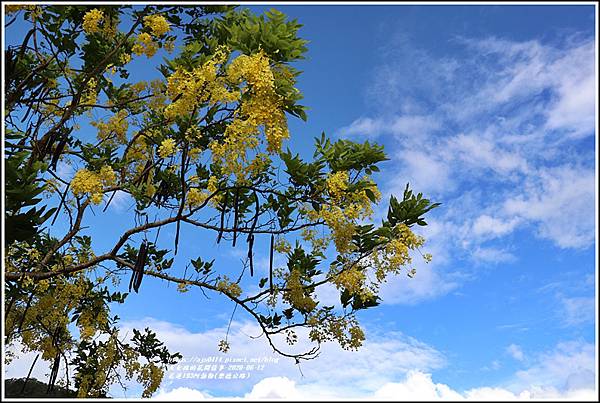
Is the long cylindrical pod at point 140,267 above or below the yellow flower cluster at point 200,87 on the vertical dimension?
below

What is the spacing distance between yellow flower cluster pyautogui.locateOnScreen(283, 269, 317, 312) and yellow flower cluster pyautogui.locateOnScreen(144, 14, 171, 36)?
3452 millimetres

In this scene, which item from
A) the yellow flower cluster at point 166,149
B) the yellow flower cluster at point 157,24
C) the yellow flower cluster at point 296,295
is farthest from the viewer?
the yellow flower cluster at point 296,295

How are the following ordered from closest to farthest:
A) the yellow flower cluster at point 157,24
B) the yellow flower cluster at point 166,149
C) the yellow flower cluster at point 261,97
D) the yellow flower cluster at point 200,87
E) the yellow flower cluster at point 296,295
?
the yellow flower cluster at point 261,97 < the yellow flower cluster at point 200,87 < the yellow flower cluster at point 166,149 < the yellow flower cluster at point 157,24 < the yellow flower cluster at point 296,295

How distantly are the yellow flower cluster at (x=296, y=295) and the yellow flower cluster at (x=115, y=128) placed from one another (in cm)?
323

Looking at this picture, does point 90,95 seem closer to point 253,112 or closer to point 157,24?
point 157,24

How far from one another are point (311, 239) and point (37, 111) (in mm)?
4299

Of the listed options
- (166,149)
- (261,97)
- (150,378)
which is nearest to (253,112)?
(261,97)

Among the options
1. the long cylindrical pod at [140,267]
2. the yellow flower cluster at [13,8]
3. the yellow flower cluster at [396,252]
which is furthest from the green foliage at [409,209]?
the yellow flower cluster at [13,8]

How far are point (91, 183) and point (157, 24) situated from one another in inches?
84.5

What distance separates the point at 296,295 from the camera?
24.2 ft

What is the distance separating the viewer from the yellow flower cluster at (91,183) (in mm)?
6402

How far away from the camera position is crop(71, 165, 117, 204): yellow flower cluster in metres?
6.40

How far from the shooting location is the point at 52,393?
8078 millimetres

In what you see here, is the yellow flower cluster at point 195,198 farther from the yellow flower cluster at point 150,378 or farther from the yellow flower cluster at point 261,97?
the yellow flower cluster at point 150,378
